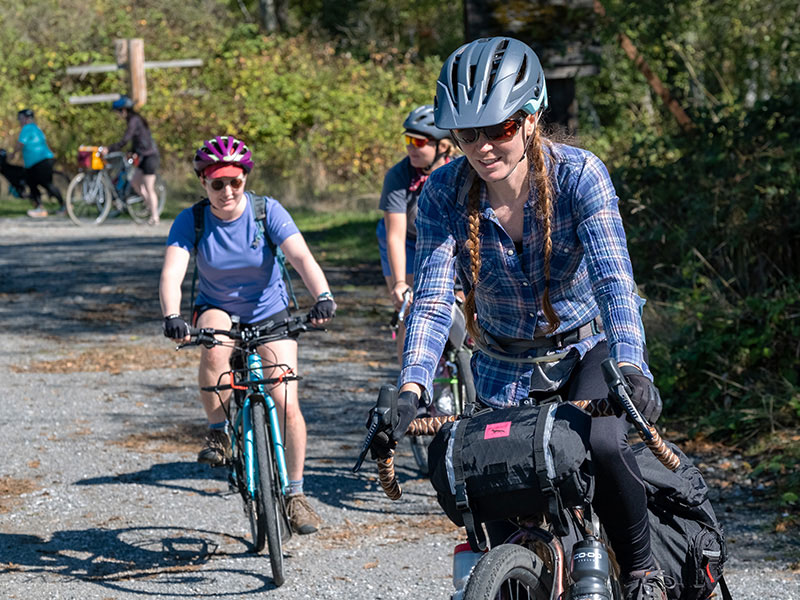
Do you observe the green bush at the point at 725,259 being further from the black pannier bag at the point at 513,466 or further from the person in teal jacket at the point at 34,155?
the person in teal jacket at the point at 34,155

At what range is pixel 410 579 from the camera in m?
5.40

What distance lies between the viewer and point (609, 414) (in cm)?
291

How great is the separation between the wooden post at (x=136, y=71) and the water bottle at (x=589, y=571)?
22.3m

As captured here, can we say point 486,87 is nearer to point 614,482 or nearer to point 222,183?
point 614,482

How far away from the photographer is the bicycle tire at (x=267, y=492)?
17.4ft

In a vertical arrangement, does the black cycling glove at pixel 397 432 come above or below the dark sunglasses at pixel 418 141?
below

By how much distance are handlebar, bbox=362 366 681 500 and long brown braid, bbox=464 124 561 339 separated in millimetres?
499

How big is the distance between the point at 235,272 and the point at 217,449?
0.88 m

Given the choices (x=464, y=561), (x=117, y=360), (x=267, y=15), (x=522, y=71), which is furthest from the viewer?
(x=267, y=15)

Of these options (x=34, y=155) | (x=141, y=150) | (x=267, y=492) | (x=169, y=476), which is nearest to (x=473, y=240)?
(x=267, y=492)

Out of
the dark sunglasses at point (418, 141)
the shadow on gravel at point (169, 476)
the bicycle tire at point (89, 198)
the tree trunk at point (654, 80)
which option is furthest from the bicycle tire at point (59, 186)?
the dark sunglasses at point (418, 141)

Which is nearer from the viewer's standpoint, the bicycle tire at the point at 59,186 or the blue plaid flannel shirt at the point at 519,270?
the blue plaid flannel shirt at the point at 519,270

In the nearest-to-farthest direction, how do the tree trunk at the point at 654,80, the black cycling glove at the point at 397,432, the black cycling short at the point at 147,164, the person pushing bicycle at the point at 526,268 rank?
the black cycling glove at the point at 397,432 < the person pushing bicycle at the point at 526,268 < the tree trunk at the point at 654,80 < the black cycling short at the point at 147,164

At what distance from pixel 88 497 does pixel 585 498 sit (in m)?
4.41
